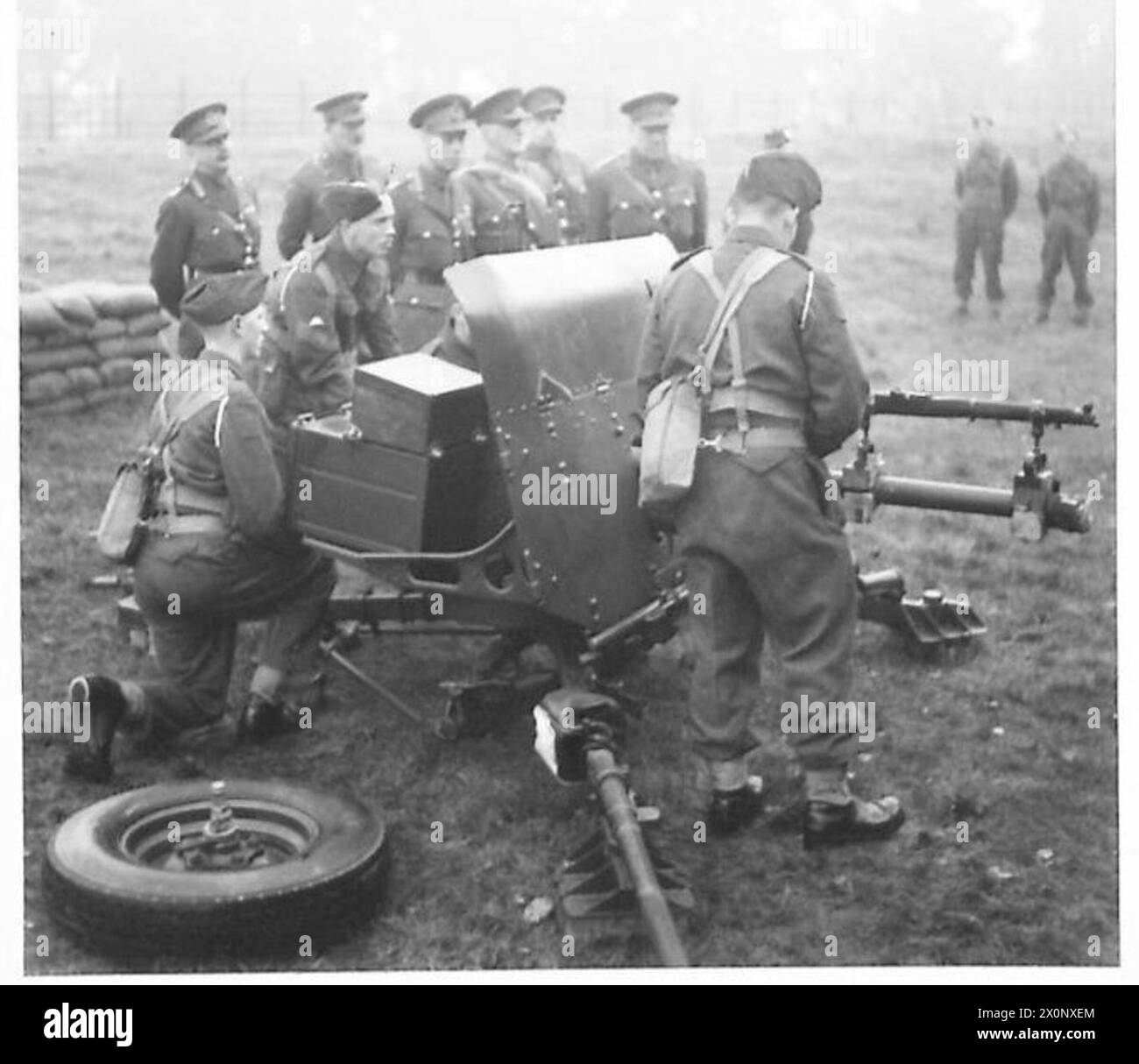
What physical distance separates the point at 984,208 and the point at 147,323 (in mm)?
4282

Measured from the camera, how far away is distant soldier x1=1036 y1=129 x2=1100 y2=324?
757cm

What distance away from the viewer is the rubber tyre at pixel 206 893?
5.24m

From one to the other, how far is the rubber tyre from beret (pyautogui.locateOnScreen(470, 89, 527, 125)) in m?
5.05

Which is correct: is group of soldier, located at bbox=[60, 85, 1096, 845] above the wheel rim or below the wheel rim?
above

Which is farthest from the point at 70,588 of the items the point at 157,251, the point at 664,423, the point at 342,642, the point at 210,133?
the point at 664,423

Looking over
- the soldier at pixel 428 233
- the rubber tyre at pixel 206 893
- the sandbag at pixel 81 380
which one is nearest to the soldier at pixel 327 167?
the soldier at pixel 428 233

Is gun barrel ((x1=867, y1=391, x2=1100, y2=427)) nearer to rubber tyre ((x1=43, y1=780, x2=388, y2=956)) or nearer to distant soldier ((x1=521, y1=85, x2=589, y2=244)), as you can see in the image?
rubber tyre ((x1=43, y1=780, x2=388, y2=956))

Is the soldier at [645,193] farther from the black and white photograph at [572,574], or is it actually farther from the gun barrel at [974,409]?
the gun barrel at [974,409]

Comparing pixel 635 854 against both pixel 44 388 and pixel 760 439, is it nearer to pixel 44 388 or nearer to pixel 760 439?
pixel 760 439

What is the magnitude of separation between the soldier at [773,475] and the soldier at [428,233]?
3.37m

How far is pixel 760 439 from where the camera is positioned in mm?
5820

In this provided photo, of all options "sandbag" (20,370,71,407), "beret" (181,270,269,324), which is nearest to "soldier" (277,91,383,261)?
"sandbag" (20,370,71,407)

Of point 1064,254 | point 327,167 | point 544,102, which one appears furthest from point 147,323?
point 1064,254

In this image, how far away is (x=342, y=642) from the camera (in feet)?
24.3
